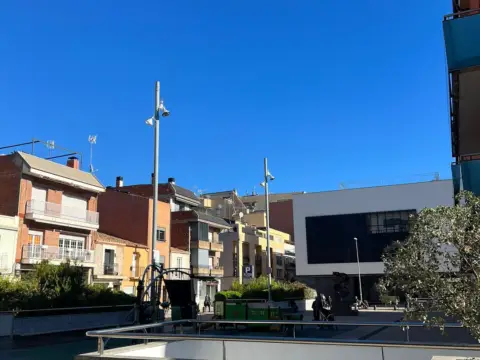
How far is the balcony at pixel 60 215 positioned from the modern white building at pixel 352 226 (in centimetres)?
2761

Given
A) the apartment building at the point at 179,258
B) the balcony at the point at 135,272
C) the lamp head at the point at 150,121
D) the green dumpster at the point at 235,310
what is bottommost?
the green dumpster at the point at 235,310

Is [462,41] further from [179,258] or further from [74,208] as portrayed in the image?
[179,258]

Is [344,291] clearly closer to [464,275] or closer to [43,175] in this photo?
[43,175]

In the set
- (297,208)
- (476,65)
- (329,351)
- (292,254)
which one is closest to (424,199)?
(297,208)

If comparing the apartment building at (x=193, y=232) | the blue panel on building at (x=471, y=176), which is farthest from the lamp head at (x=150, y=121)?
the apartment building at (x=193, y=232)

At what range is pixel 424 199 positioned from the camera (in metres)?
55.5

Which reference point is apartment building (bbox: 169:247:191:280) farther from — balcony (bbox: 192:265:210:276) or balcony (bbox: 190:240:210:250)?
balcony (bbox: 190:240:210:250)

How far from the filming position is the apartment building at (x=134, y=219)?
159 feet

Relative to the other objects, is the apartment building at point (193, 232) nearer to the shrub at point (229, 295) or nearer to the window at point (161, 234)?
the window at point (161, 234)

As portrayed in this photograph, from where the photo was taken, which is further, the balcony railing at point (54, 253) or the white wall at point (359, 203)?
the white wall at point (359, 203)

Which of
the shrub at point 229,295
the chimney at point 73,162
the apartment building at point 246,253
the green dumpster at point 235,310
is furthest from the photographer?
the apartment building at point 246,253

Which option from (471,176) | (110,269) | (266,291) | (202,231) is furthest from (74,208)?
(471,176)

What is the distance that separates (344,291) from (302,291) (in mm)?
9811

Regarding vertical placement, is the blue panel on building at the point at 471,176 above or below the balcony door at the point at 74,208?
below
